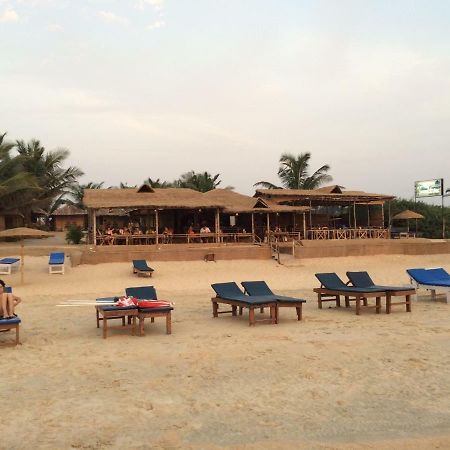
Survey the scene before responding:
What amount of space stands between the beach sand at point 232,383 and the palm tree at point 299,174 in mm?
26905

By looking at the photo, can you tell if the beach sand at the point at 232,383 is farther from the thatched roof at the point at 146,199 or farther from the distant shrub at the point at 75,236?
the distant shrub at the point at 75,236

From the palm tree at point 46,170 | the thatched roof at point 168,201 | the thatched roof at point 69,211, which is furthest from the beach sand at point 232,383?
the thatched roof at point 69,211

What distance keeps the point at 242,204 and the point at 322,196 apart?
4.23m

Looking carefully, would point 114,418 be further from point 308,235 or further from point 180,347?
point 308,235

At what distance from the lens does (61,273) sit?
18.3 metres

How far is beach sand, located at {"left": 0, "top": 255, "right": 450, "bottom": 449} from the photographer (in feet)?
14.7

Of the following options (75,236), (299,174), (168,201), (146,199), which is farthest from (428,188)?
(75,236)

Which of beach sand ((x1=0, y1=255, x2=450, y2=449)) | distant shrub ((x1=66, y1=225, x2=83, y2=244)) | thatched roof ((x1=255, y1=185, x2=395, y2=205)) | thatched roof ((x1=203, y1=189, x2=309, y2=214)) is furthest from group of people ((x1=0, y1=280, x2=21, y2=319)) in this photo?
distant shrub ((x1=66, y1=225, x2=83, y2=244))

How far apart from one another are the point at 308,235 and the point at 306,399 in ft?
73.7

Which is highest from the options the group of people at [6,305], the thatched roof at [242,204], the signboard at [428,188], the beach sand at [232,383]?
the signboard at [428,188]

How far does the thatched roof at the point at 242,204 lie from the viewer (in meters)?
25.5

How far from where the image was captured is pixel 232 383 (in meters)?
6.02

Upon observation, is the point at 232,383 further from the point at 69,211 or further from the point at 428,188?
the point at 69,211

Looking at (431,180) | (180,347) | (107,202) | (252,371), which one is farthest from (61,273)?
(431,180)
